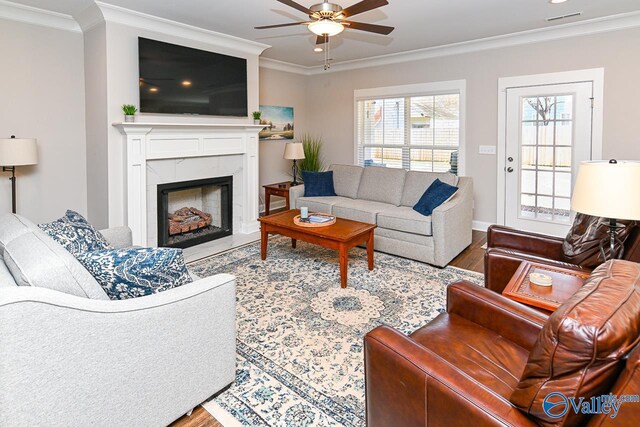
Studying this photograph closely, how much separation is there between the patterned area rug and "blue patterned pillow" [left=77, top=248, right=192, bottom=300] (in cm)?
72

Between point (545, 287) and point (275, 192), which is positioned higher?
point (275, 192)

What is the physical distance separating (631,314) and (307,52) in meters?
5.55

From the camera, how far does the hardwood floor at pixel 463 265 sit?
184 cm

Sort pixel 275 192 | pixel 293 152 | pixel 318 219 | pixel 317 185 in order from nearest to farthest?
pixel 318 219 < pixel 317 185 < pixel 275 192 < pixel 293 152

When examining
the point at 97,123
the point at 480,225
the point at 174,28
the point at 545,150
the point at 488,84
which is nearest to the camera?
the point at 97,123

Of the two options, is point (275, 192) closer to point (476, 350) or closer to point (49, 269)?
point (49, 269)

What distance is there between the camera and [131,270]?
5.61 feet

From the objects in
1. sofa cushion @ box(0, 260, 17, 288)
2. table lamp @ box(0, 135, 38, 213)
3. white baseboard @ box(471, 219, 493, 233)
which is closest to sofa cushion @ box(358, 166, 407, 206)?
white baseboard @ box(471, 219, 493, 233)

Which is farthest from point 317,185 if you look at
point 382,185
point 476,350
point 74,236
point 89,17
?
point 476,350

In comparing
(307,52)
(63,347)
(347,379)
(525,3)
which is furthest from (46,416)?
(307,52)

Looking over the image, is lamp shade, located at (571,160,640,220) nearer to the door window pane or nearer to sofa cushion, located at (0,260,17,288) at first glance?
sofa cushion, located at (0,260,17,288)

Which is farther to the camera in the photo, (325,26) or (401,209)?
(401,209)

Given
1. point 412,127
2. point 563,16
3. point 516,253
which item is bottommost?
point 516,253

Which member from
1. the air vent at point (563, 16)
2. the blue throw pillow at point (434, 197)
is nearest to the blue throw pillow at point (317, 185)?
the blue throw pillow at point (434, 197)
